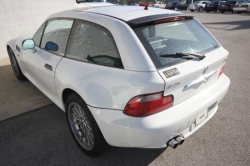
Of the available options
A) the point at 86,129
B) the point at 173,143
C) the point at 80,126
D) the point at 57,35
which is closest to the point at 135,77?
the point at 173,143

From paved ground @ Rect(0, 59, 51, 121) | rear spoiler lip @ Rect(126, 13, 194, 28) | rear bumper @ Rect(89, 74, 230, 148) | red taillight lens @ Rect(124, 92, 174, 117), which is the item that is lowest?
paved ground @ Rect(0, 59, 51, 121)

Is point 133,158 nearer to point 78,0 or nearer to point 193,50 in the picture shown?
point 193,50

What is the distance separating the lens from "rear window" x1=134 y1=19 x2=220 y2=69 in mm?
1909

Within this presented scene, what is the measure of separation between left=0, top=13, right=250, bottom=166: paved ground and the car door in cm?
52

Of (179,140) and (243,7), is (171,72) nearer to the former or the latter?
(179,140)

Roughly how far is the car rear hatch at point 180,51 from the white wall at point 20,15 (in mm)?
5706

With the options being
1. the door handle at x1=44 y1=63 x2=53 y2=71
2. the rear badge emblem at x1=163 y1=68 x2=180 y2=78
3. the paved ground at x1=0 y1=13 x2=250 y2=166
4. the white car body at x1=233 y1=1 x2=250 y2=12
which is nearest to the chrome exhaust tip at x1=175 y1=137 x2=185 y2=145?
the paved ground at x1=0 y1=13 x2=250 y2=166

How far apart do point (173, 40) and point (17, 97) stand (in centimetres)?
310

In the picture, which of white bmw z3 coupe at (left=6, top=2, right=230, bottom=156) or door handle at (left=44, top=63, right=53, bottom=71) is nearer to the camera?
white bmw z3 coupe at (left=6, top=2, right=230, bottom=156)

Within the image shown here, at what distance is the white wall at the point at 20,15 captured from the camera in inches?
239

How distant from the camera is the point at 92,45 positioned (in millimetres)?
2184

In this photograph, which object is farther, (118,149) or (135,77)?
(118,149)

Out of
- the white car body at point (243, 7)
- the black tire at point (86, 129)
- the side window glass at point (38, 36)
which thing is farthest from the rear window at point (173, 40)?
the white car body at point (243, 7)

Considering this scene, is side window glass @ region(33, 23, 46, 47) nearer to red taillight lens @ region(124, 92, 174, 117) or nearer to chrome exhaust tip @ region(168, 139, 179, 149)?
red taillight lens @ region(124, 92, 174, 117)
